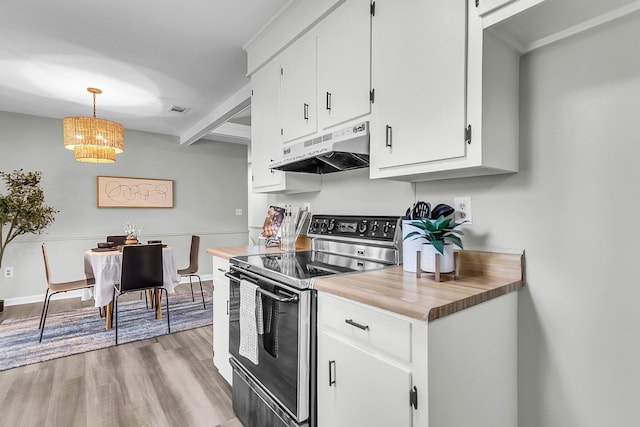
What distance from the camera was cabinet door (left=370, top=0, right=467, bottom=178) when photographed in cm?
117

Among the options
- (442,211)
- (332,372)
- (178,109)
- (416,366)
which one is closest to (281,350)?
(332,372)

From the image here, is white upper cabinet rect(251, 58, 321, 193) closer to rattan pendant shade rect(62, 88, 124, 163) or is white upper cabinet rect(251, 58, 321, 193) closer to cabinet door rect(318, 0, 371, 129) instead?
cabinet door rect(318, 0, 371, 129)

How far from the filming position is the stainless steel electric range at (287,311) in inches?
50.9

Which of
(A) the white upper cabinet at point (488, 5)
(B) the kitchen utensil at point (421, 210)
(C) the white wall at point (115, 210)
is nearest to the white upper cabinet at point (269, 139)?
(B) the kitchen utensil at point (421, 210)

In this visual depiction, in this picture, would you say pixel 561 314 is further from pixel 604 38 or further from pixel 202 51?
pixel 202 51

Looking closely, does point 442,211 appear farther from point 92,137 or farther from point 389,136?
point 92,137

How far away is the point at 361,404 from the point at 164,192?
4.95 m

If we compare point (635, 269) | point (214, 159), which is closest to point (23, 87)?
point (214, 159)

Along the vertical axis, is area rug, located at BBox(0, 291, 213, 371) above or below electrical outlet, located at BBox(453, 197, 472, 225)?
below

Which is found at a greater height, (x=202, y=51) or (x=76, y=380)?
(x=202, y=51)

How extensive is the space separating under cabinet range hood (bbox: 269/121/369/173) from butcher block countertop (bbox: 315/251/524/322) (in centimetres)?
62

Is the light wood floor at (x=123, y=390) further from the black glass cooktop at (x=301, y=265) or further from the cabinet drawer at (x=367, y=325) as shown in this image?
the cabinet drawer at (x=367, y=325)

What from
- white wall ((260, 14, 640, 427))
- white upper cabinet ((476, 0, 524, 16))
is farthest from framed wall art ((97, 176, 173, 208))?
white upper cabinet ((476, 0, 524, 16))

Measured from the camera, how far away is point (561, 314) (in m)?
1.20
